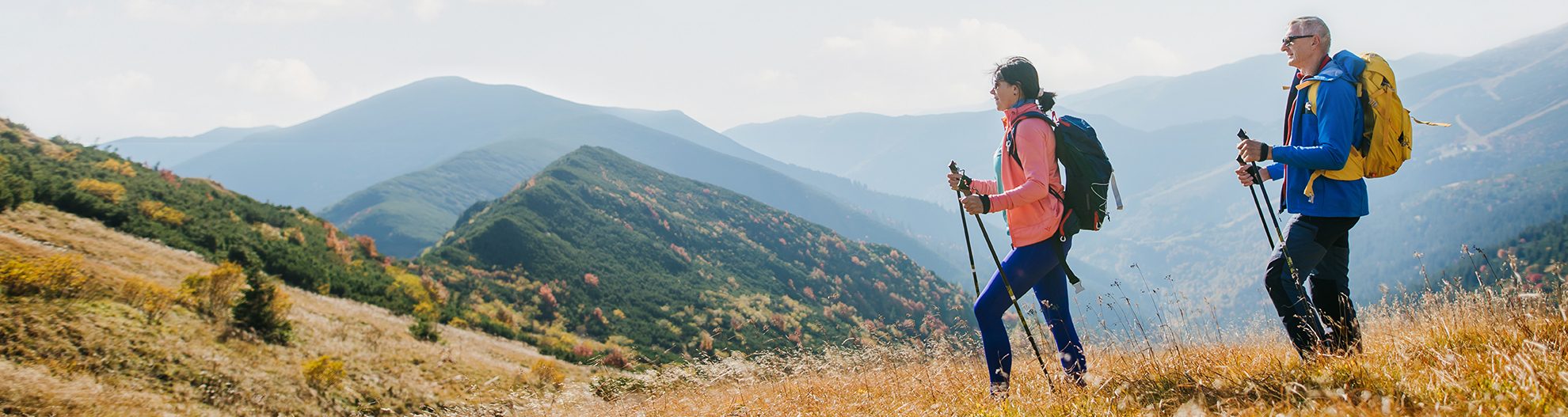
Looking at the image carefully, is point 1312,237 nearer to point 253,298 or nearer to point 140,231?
point 253,298

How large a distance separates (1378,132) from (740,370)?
470cm

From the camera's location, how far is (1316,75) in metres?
3.18

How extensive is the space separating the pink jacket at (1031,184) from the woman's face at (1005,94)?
0.04m

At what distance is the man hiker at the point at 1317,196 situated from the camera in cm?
303

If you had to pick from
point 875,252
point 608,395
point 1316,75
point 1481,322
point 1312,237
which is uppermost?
point 1316,75

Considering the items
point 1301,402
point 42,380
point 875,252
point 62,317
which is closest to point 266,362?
point 62,317

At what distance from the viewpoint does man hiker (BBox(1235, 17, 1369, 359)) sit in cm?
303

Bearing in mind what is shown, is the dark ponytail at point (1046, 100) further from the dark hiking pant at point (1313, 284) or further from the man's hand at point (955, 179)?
the dark hiking pant at point (1313, 284)

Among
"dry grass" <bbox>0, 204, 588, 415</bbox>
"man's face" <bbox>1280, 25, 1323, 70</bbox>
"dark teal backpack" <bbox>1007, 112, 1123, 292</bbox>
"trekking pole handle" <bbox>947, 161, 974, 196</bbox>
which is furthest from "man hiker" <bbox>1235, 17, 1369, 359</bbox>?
"dry grass" <bbox>0, 204, 588, 415</bbox>

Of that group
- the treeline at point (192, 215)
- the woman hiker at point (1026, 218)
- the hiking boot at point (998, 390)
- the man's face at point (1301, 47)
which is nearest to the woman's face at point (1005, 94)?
the woman hiker at point (1026, 218)

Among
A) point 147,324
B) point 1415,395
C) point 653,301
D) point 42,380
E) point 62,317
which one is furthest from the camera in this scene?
point 653,301

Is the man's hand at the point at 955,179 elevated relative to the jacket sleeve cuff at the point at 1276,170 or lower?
elevated

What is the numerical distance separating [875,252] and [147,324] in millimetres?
81980

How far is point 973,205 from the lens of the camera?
3.30m
